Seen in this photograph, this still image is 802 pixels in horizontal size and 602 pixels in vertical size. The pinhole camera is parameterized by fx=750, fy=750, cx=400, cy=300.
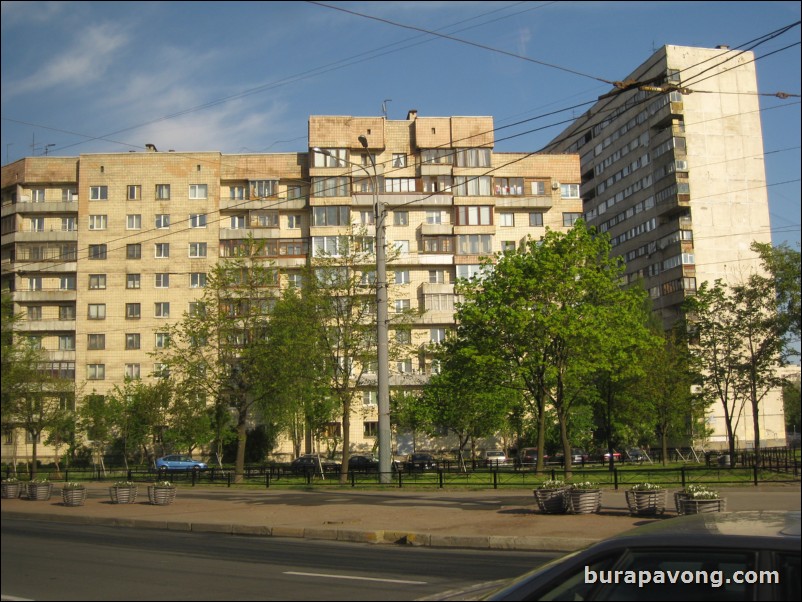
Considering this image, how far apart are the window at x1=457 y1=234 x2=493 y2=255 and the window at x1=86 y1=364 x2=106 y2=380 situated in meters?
32.7

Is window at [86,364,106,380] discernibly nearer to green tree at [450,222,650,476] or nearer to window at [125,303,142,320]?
window at [125,303,142,320]

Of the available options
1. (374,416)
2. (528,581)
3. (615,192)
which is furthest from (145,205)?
(528,581)

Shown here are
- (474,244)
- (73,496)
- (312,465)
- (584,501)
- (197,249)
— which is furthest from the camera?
(197,249)

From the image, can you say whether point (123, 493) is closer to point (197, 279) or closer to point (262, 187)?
point (197, 279)

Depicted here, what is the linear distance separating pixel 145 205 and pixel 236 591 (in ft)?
204

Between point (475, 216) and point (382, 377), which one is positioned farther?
point (475, 216)

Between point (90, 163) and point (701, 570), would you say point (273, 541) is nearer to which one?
point (701, 570)

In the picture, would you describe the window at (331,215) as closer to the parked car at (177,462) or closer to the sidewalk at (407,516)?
the parked car at (177,462)

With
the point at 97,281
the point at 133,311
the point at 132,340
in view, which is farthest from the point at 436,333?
the point at 97,281

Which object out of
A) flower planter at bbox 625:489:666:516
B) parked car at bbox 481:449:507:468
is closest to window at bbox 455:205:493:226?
parked car at bbox 481:449:507:468

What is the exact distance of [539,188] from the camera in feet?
220

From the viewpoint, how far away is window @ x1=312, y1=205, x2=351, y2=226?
207ft

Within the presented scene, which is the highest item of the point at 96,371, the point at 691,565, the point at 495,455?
the point at 96,371

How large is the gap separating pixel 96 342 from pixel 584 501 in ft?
191
